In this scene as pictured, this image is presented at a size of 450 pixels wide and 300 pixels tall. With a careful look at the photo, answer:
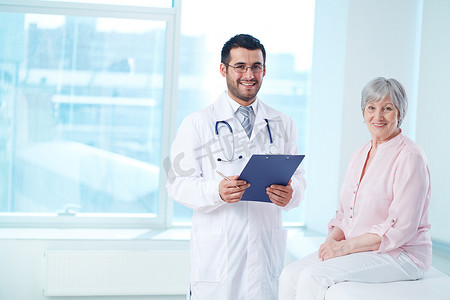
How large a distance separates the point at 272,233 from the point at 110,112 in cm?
169

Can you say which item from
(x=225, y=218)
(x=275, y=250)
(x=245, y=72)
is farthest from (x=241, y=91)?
(x=275, y=250)

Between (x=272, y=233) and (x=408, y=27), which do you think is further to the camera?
(x=408, y=27)

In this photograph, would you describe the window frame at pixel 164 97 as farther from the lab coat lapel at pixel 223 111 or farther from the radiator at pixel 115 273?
the lab coat lapel at pixel 223 111

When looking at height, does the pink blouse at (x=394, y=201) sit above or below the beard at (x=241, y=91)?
below

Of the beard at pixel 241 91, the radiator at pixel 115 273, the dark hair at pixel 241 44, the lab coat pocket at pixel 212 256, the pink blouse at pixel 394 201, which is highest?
the dark hair at pixel 241 44

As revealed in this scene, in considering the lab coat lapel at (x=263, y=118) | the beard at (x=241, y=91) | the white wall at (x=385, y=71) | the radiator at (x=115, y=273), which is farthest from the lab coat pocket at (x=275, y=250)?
the white wall at (x=385, y=71)

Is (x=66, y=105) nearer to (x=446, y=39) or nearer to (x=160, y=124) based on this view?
(x=160, y=124)

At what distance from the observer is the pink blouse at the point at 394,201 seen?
168 cm

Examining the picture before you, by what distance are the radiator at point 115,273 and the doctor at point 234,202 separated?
0.98m

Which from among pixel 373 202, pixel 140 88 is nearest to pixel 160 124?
pixel 140 88

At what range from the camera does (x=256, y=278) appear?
1.96m

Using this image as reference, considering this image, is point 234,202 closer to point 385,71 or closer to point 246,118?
point 246,118

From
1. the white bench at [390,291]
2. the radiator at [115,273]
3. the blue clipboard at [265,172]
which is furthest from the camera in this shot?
the radiator at [115,273]

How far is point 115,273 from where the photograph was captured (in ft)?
9.45
